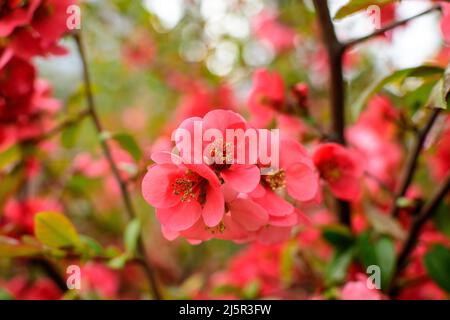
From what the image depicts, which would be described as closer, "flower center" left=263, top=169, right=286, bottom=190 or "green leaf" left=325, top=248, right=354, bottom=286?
"flower center" left=263, top=169, right=286, bottom=190

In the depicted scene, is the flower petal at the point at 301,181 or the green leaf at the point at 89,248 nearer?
the flower petal at the point at 301,181

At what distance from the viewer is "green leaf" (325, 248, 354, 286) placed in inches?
34.6

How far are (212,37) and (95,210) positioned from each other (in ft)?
2.32

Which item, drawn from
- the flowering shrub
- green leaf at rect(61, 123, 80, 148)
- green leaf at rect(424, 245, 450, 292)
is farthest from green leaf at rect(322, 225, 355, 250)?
green leaf at rect(61, 123, 80, 148)

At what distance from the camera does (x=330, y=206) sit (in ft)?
3.25

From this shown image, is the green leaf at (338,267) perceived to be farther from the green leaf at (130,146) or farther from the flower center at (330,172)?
the green leaf at (130,146)

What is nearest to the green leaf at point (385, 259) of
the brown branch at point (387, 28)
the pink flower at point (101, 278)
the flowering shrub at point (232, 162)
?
the flowering shrub at point (232, 162)

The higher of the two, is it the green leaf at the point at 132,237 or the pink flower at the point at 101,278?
the green leaf at the point at 132,237

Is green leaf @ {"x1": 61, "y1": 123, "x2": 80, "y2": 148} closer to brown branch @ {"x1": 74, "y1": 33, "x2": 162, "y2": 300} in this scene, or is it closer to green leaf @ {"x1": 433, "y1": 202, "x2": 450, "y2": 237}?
brown branch @ {"x1": 74, "y1": 33, "x2": 162, "y2": 300}

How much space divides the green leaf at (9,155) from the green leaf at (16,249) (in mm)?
261

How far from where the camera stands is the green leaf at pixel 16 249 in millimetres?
754

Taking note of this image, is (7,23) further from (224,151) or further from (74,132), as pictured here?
(224,151)

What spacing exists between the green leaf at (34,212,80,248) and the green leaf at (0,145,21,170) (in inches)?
11.4

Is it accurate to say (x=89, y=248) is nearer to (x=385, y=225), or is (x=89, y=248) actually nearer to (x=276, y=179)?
(x=276, y=179)
